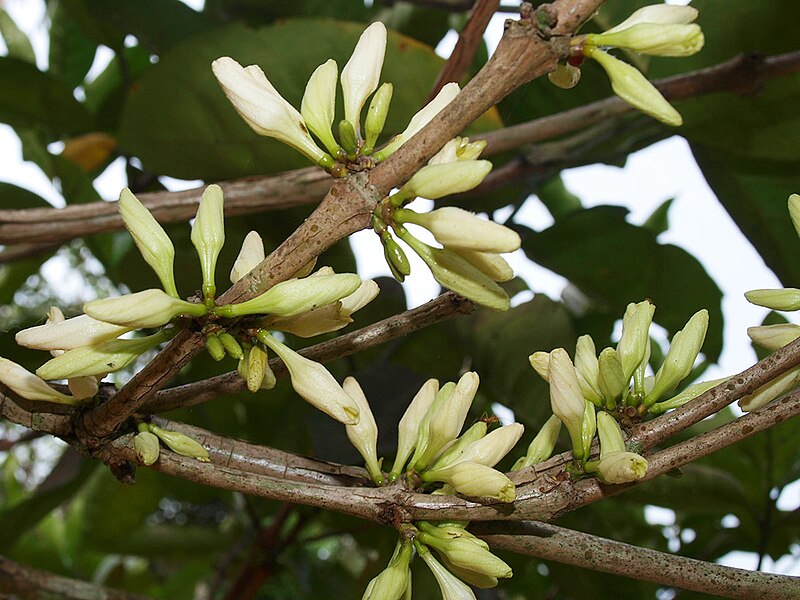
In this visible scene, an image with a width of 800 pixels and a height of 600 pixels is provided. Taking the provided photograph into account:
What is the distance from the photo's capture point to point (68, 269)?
3205mm

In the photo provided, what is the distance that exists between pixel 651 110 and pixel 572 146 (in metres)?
0.63

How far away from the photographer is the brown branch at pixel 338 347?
1.56 ft

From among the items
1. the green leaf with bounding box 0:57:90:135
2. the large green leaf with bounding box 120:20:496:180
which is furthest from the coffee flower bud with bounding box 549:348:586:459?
the green leaf with bounding box 0:57:90:135

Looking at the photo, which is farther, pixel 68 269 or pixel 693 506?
pixel 68 269

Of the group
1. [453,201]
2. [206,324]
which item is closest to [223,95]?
[453,201]

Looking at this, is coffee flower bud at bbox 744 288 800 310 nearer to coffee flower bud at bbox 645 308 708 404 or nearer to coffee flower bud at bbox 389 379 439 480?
coffee flower bud at bbox 645 308 708 404

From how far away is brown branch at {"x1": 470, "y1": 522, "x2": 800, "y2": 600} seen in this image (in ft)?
1.43

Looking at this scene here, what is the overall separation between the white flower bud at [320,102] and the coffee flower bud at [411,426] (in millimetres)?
167

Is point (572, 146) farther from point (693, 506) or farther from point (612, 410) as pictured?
point (612, 410)

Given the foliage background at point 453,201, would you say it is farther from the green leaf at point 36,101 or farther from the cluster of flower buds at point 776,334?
the cluster of flower buds at point 776,334

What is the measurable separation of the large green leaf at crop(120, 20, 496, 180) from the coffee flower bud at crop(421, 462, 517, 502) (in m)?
0.56

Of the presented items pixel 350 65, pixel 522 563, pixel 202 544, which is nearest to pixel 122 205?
pixel 350 65

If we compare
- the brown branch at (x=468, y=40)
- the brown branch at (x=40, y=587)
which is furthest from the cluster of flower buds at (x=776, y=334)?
the brown branch at (x=40, y=587)

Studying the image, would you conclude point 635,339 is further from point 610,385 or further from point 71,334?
point 71,334
